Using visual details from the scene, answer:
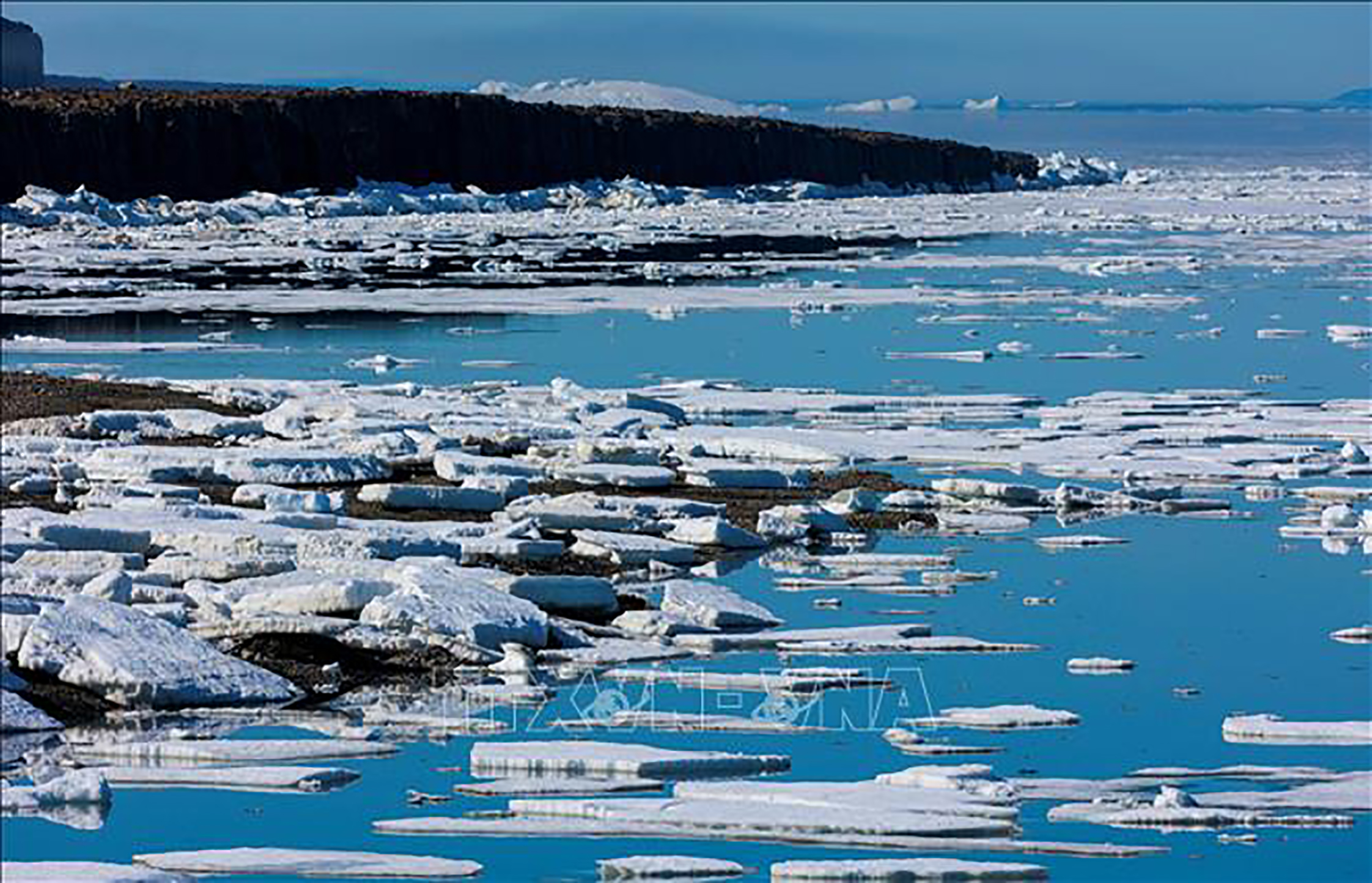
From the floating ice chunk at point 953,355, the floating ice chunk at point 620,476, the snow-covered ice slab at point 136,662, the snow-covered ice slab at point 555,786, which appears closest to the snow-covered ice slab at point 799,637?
the snow-covered ice slab at point 136,662

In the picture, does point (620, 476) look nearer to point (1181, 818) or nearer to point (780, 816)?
point (780, 816)

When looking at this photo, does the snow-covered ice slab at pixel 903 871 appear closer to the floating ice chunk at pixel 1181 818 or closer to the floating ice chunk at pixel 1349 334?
the floating ice chunk at pixel 1181 818

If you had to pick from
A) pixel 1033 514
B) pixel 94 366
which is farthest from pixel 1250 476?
pixel 94 366

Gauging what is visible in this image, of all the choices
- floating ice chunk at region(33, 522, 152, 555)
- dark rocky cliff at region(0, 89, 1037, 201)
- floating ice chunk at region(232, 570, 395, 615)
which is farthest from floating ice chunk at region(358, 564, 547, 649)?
dark rocky cliff at region(0, 89, 1037, 201)

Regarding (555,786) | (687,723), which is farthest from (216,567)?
(555,786)

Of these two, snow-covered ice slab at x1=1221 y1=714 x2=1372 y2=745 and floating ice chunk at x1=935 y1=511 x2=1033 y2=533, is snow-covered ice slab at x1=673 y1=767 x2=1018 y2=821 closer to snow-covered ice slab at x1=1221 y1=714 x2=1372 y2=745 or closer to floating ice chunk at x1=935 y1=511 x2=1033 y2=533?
snow-covered ice slab at x1=1221 y1=714 x2=1372 y2=745
